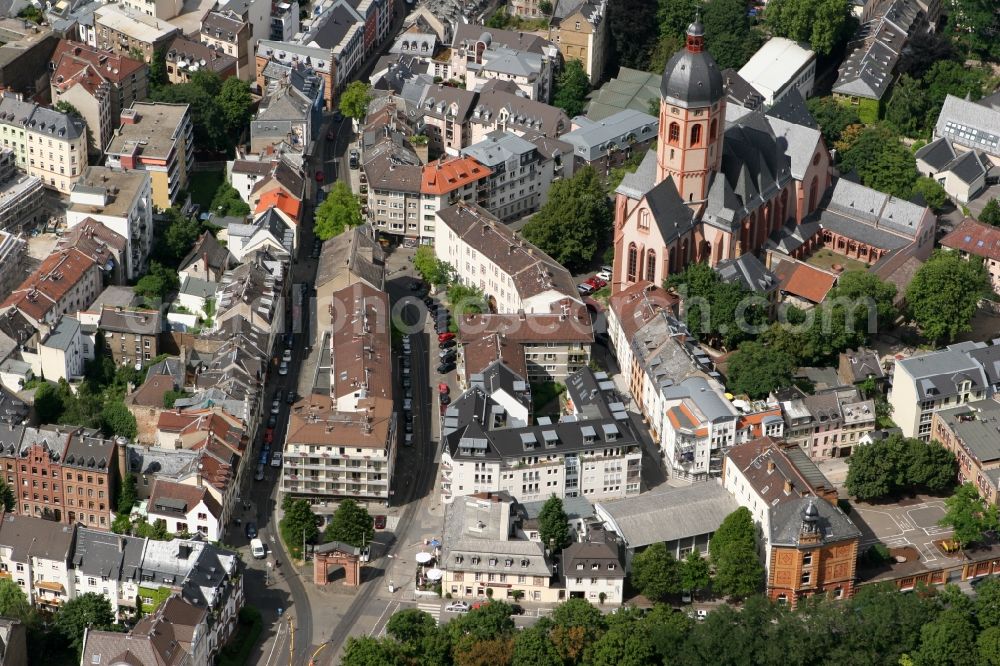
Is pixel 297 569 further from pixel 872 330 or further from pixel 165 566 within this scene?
pixel 872 330

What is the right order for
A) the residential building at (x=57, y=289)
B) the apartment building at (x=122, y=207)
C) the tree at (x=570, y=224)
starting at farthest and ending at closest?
the tree at (x=570, y=224) < the apartment building at (x=122, y=207) < the residential building at (x=57, y=289)

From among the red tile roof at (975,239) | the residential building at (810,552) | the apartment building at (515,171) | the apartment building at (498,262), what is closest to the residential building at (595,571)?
the residential building at (810,552)

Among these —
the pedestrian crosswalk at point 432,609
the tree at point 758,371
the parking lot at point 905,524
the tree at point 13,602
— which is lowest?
the pedestrian crosswalk at point 432,609

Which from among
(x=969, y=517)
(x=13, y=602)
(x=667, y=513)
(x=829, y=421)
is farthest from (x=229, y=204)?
(x=969, y=517)

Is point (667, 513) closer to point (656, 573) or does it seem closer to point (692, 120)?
point (656, 573)

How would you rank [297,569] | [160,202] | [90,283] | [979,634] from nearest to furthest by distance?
[979,634]
[297,569]
[90,283]
[160,202]

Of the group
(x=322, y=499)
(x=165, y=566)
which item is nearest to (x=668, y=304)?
(x=322, y=499)

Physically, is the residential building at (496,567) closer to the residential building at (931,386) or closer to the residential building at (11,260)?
the residential building at (931,386)

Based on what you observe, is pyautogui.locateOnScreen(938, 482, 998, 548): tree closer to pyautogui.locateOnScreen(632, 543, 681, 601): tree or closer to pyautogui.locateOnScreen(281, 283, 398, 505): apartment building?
pyautogui.locateOnScreen(632, 543, 681, 601): tree
